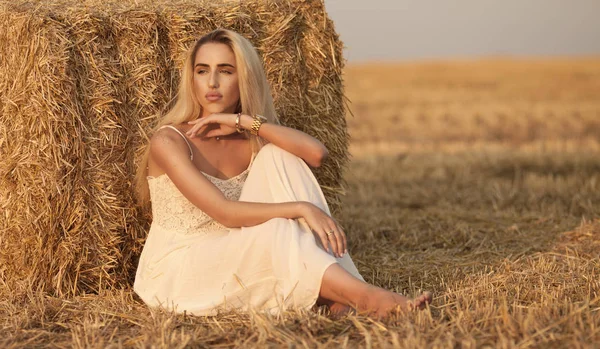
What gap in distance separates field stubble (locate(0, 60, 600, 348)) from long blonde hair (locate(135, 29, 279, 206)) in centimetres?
102

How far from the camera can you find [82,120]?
13.6 ft

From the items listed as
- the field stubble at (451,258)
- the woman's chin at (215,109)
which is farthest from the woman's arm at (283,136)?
the field stubble at (451,258)

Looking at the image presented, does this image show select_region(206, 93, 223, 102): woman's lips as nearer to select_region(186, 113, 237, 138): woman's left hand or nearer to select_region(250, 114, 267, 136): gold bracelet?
select_region(186, 113, 237, 138): woman's left hand

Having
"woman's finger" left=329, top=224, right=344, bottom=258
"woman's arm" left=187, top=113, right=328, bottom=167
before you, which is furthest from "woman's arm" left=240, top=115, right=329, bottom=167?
"woman's finger" left=329, top=224, right=344, bottom=258

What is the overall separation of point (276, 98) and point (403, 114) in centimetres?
1131

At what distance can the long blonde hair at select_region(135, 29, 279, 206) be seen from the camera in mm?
4016

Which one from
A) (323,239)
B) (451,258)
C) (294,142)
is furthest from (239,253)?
(451,258)

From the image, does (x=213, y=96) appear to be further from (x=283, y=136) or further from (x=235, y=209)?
(x=235, y=209)

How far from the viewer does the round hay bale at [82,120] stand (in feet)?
13.2

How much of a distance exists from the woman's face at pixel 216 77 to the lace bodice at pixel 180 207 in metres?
0.41

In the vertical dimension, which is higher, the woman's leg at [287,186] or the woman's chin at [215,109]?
the woman's chin at [215,109]

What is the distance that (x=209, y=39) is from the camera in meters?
4.06

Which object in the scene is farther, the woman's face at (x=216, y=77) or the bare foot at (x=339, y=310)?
the woman's face at (x=216, y=77)

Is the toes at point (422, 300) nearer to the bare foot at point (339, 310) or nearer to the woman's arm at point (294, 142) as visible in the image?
the bare foot at point (339, 310)
